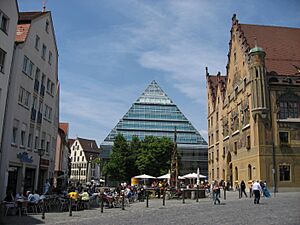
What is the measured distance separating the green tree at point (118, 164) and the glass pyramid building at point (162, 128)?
32504mm

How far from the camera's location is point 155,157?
6219 cm

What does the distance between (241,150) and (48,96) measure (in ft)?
89.2

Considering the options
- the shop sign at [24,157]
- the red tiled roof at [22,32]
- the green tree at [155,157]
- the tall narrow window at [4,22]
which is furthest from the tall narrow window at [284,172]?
the tall narrow window at [4,22]

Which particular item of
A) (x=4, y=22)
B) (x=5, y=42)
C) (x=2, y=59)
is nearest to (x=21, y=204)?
(x=2, y=59)

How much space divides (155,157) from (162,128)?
42.5 meters

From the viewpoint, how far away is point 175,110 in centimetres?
11044

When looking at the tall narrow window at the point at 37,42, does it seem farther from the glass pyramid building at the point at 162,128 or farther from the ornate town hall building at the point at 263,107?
the glass pyramid building at the point at 162,128

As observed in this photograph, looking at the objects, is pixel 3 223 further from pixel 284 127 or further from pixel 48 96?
pixel 284 127

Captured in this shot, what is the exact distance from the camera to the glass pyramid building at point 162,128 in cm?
10131

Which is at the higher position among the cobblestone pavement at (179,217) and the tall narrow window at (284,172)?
the tall narrow window at (284,172)

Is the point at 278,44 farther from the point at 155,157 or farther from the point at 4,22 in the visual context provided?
the point at 4,22

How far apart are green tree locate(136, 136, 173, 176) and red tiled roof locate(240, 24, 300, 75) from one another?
80.7 feet

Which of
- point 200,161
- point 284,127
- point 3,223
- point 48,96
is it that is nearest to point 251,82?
point 284,127

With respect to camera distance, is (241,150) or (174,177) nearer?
(174,177)
